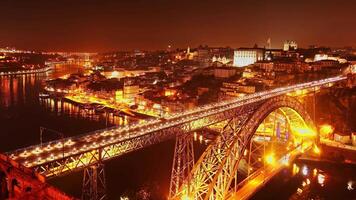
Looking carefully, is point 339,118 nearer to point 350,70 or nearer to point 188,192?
point 350,70

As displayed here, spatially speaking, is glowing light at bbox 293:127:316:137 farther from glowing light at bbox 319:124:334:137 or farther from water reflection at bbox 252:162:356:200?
glowing light at bbox 319:124:334:137

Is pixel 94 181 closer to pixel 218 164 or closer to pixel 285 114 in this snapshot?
pixel 218 164

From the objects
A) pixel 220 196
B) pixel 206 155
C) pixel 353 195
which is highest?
pixel 206 155

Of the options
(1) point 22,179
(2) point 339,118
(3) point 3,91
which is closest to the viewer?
(1) point 22,179

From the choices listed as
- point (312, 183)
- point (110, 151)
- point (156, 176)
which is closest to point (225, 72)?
point (312, 183)

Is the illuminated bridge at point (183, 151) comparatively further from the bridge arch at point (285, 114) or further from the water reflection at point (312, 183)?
the water reflection at point (312, 183)

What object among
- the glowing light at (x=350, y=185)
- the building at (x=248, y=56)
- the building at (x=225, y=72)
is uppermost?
the building at (x=248, y=56)

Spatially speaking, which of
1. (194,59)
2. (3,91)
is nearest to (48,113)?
(3,91)

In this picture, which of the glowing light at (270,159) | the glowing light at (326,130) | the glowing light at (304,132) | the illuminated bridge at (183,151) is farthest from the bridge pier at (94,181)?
the glowing light at (326,130)

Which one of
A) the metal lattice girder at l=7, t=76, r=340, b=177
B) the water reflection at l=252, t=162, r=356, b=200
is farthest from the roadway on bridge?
the metal lattice girder at l=7, t=76, r=340, b=177
